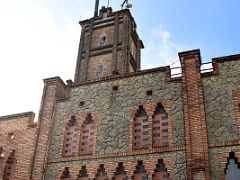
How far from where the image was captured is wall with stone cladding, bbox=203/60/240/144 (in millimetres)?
12172

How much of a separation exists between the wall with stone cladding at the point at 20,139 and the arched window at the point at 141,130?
443cm

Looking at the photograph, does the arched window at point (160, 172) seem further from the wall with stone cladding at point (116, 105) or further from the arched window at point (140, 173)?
the wall with stone cladding at point (116, 105)

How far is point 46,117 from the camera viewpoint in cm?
1546

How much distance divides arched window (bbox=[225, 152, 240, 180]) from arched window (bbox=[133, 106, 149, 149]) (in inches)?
115

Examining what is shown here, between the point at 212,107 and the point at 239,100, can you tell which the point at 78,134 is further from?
the point at 239,100

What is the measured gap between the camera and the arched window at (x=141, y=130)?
13344mm

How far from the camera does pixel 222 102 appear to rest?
12.8 m

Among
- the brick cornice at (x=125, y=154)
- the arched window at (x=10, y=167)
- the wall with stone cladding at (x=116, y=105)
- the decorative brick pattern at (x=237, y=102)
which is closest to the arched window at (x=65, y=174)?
the brick cornice at (x=125, y=154)

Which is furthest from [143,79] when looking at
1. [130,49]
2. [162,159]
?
[130,49]

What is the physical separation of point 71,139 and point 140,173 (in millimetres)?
3527

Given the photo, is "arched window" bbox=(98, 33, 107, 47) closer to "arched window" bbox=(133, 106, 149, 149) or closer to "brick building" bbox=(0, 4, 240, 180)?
"brick building" bbox=(0, 4, 240, 180)

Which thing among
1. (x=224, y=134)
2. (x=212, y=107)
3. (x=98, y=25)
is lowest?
(x=224, y=134)

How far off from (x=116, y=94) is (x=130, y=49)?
24.7ft

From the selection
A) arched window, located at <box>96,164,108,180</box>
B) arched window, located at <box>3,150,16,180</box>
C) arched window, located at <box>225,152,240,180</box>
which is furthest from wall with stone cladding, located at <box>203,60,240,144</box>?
arched window, located at <box>3,150,16,180</box>
